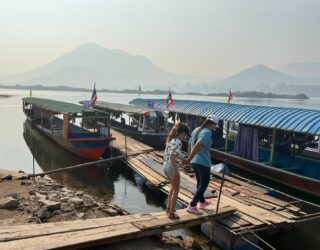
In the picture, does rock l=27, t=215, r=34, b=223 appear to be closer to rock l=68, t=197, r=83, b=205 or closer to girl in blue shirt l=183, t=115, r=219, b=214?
rock l=68, t=197, r=83, b=205

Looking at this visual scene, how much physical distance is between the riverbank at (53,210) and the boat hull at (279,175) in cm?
558

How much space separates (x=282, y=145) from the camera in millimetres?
20297

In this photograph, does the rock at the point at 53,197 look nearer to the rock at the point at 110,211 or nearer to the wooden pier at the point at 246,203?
the rock at the point at 110,211

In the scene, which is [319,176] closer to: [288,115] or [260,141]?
[288,115]

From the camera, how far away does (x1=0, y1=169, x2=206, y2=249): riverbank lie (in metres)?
9.29

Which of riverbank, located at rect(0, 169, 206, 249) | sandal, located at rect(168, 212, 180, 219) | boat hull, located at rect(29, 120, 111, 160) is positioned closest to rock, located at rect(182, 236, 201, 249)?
riverbank, located at rect(0, 169, 206, 249)

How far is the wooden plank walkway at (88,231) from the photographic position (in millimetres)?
7430

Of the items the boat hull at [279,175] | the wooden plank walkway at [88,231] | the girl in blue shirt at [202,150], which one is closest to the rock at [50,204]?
the wooden plank walkway at [88,231]

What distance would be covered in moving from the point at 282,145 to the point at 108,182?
33.4ft

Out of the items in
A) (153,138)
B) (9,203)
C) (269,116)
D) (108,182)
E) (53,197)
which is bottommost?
(108,182)

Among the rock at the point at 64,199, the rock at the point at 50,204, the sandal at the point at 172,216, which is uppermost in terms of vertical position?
the sandal at the point at 172,216

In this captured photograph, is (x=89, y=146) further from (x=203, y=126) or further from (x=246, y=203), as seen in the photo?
(x=203, y=126)

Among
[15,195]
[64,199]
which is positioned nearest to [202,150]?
[64,199]

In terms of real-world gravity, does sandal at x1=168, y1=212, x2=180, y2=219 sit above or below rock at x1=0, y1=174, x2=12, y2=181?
above
